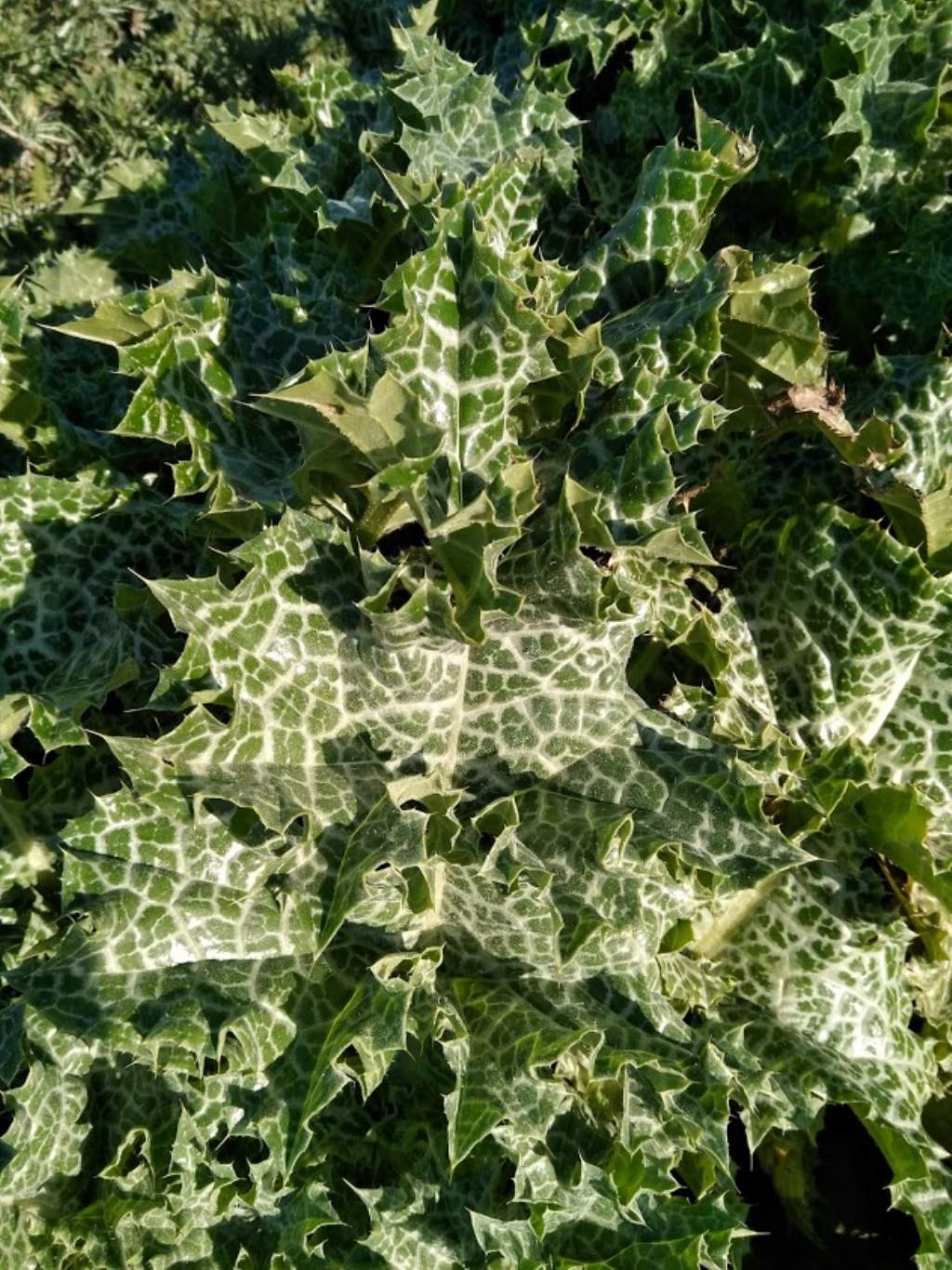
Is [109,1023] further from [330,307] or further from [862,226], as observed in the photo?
[862,226]

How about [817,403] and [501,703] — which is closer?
[501,703]

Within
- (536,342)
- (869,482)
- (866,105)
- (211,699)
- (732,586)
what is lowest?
(732,586)

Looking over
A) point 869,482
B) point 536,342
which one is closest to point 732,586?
point 869,482

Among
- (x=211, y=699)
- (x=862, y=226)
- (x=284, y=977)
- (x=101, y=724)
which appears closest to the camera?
(x=211, y=699)

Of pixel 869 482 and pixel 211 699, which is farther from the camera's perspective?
pixel 869 482

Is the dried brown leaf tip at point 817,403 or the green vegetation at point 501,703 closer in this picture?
the green vegetation at point 501,703

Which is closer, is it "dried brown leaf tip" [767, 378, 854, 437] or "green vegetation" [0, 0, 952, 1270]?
"green vegetation" [0, 0, 952, 1270]

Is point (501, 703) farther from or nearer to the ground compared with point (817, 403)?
nearer to the ground

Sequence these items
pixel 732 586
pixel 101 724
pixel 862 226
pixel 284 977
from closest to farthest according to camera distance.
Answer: pixel 284 977 → pixel 101 724 → pixel 732 586 → pixel 862 226
